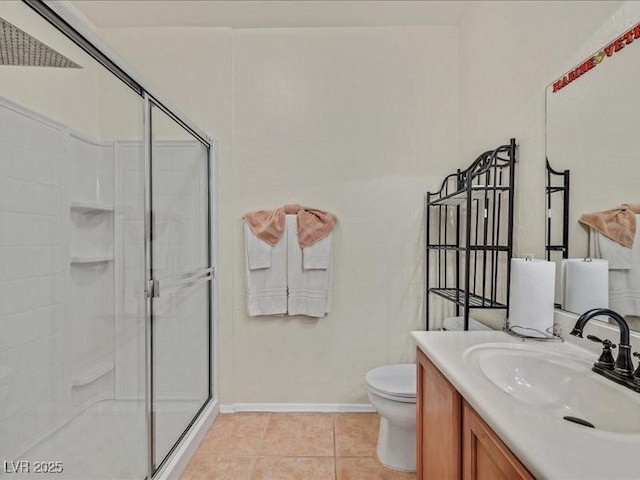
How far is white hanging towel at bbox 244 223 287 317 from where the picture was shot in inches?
91.4

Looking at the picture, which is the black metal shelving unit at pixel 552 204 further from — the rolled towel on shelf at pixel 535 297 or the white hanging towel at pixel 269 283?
the white hanging towel at pixel 269 283

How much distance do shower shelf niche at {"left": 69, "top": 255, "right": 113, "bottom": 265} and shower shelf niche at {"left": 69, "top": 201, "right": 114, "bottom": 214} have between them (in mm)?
193

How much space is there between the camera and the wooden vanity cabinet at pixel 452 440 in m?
0.76

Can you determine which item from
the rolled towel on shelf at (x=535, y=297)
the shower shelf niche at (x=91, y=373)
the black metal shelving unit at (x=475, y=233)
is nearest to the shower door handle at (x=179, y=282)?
the shower shelf niche at (x=91, y=373)

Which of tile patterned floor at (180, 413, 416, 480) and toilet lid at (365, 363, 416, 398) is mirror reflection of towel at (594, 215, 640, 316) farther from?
tile patterned floor at (180, 413, 416, 480)

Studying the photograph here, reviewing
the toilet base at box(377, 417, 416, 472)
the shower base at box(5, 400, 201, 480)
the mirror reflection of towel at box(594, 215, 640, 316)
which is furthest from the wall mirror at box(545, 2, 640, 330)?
the shower base at box(5, 400, 201, 480)

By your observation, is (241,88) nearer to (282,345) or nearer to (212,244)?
(212,244)

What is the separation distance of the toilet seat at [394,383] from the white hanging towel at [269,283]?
72cm

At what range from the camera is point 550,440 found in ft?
2.16

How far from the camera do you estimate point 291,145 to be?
238cm

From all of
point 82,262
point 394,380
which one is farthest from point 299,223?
point 82,262

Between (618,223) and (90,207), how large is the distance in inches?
74.2

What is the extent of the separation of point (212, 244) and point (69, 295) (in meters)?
0.95

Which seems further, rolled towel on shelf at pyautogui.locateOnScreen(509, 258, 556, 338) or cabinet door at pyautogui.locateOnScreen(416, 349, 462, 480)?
rolled towel on shelf at pyautogui.locateOnScreen(509, 258, 556, 338)
